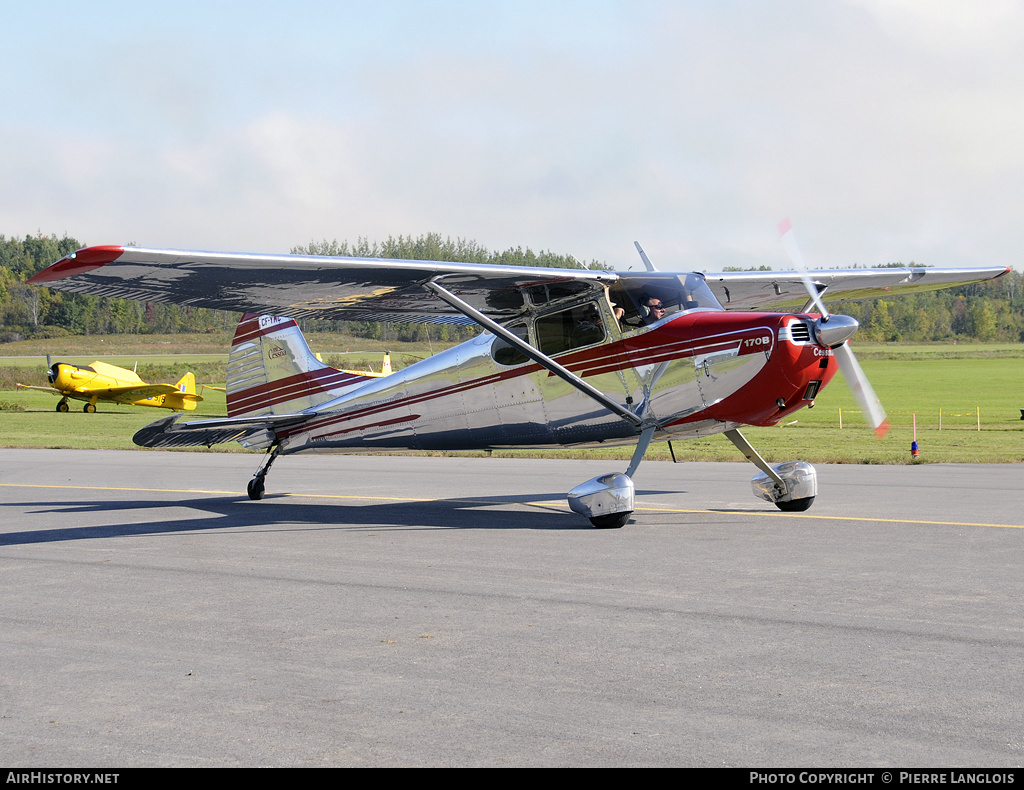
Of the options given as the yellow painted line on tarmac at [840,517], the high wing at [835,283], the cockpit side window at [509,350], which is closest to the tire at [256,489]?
the cockpit side window at [509,350]

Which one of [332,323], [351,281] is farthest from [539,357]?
[332,323]

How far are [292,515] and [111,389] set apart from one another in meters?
38.2

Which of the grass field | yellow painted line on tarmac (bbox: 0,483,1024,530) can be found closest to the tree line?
the grass field

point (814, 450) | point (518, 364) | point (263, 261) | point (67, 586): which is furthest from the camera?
point (814, 450)

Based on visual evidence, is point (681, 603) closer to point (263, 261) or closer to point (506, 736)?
point (506, 736)

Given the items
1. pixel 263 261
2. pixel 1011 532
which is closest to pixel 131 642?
pixel 263 261

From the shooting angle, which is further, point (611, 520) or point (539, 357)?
point (539, 357)

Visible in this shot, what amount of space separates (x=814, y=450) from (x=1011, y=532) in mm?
12488

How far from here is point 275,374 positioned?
14.5m

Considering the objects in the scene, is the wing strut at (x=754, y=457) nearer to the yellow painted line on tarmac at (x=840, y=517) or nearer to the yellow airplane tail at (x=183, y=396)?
the yellow painted line on tarmac at (x=840, y=517)

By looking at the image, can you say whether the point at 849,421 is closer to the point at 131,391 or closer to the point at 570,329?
the point at 570,329

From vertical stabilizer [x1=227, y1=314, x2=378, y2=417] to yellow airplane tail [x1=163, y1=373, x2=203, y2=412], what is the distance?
111 ft

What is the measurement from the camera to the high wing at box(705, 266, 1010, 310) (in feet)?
44.3

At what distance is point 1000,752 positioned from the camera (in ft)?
12.9
